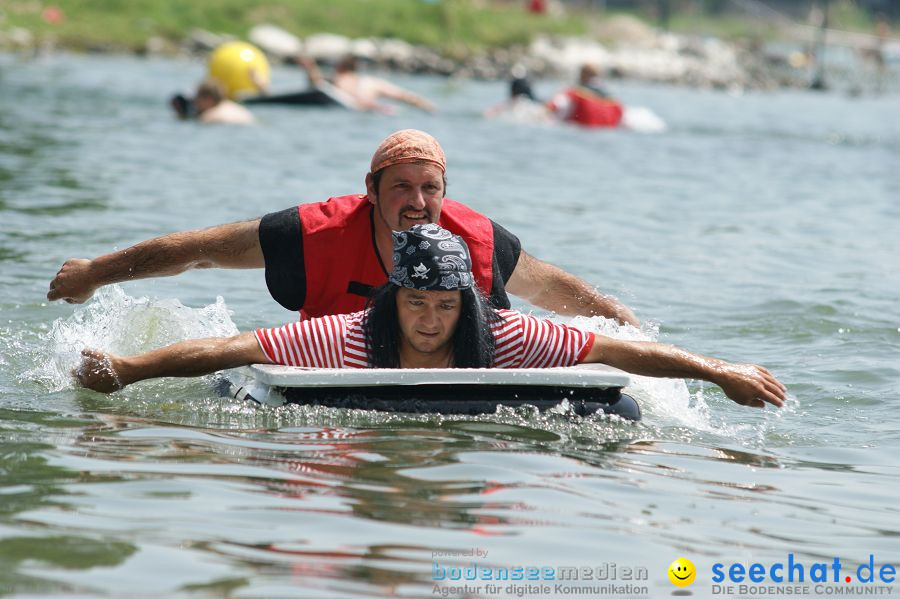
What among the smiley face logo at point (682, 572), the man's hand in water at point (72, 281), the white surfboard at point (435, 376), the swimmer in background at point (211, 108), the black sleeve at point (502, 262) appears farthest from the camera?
the swimmer in background at point (211, 108)

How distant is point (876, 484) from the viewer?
5.81 metres

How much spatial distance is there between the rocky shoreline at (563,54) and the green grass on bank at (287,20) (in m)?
0.59

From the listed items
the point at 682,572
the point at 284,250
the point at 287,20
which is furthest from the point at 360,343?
the point at 287,20

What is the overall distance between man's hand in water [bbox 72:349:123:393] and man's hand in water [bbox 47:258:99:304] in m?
0.97

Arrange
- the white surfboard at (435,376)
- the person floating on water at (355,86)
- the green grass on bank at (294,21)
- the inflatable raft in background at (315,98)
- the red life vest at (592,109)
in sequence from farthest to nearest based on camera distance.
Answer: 1. the green grass on bank at (294,21)
2. the person floating on water at (355,86)
3. the inflatable raft in background at (315,98)
4. the red life vest at (592,109)
5. the white surfboard at (435,376)

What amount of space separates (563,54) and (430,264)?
127ft

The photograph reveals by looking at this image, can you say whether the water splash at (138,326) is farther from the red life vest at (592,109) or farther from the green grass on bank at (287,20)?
the green grass on bank at (287,20)

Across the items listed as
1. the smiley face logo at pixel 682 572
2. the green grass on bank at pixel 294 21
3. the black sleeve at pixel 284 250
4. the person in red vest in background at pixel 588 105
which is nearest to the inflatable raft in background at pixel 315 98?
the person in red vest in background at pixel 588 105

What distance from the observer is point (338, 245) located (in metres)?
6.82

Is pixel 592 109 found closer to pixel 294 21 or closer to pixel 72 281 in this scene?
pixel 72 281

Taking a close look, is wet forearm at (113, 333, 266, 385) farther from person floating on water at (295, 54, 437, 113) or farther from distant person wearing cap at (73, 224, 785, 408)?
person floating on water at (295, 54, 437, 113)

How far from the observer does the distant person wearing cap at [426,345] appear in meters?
6.05

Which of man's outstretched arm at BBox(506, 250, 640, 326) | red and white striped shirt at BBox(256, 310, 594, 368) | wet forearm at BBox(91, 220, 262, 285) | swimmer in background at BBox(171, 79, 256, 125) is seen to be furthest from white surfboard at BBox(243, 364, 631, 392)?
swimmer in background at BBox(171, 79, 256, 125)

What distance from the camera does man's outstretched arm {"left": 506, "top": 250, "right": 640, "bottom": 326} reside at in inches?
293
